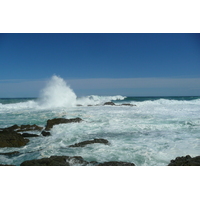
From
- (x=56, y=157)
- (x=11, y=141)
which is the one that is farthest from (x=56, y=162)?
(x=11, y=141)

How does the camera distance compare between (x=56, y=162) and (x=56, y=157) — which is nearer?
(x=56, y=162)

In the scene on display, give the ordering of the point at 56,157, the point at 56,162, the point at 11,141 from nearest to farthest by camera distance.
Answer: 1. the point at 56,162
2. the point at 56,157
3. the point at 11,141

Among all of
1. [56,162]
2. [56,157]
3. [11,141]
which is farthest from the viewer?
[11,141]

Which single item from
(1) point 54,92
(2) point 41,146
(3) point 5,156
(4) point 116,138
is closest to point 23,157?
(3) point 5,156

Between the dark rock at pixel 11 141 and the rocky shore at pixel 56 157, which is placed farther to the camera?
the dark rock at pixel 11 141

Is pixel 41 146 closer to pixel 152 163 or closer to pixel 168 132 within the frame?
pixel 152 163

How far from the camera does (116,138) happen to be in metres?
6.11

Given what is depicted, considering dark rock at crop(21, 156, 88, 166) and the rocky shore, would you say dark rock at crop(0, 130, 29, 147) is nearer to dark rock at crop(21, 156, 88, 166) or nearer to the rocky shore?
the rocky shore

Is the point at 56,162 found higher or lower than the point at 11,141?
higher

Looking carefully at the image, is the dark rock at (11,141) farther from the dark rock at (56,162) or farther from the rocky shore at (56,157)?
the dark rock at (56,162)

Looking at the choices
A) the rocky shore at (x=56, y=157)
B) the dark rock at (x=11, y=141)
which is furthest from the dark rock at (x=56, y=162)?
the dark rock at (x=11, y=141)

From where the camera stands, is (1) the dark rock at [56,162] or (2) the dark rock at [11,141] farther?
(2) the dark rock at [11,141]

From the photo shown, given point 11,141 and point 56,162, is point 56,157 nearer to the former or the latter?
point 56,162

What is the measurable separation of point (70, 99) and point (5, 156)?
17.6 metres
